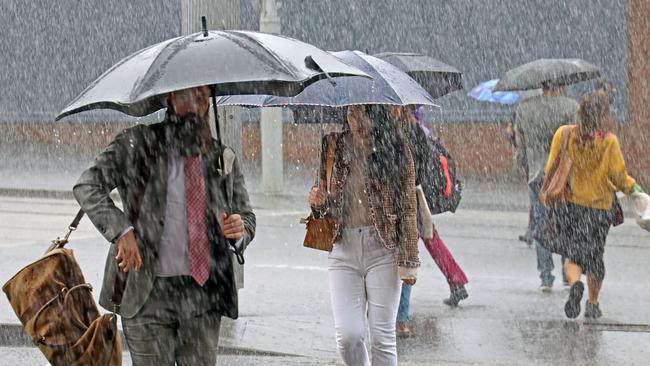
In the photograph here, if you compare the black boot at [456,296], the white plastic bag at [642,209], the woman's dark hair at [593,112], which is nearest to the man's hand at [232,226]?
the white plastic bag at [642,209]

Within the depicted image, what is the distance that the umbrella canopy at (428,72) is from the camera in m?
9.41

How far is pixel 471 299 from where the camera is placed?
1048 centimetres

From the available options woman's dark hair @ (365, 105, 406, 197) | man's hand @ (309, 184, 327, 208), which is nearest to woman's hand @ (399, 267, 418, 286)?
woman's dark hair @ (365, 105, 406, 197)

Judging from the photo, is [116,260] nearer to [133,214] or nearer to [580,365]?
[133,214]

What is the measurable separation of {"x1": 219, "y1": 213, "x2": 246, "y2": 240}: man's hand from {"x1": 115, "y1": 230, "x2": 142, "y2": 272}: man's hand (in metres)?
0.37

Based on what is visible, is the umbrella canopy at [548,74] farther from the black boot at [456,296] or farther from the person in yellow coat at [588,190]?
the black boot at [456,296]

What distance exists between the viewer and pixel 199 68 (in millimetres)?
4840

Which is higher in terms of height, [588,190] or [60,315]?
[60,315]

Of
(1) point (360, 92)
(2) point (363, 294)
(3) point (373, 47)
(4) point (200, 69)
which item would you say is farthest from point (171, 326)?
(3) point (373, 47)

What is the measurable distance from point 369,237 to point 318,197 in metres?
0.33

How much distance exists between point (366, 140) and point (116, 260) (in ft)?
5.70

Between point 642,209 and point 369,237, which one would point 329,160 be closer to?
point 369,237

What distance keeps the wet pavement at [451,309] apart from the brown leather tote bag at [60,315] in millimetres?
3163

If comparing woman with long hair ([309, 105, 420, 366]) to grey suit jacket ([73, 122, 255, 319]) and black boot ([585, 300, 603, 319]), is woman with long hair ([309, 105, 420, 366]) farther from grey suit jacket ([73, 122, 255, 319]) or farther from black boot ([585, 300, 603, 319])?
black boot ([585, 300, 603, 319])
